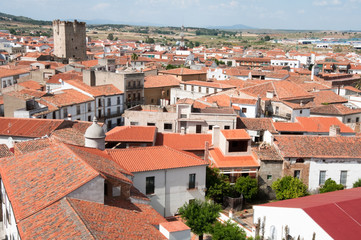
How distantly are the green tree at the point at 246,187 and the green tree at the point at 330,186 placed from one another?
17.2 feet

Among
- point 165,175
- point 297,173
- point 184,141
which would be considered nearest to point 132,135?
point 184,141

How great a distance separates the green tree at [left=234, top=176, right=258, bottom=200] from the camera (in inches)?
1211

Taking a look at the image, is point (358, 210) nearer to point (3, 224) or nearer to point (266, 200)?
point (266, 200)

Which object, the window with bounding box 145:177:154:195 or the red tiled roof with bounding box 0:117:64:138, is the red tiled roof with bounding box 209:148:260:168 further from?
the red tiled roof with bounding box 0:117:64:138

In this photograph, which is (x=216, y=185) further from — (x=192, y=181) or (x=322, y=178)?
(x=322, y=178)

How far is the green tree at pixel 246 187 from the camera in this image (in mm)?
30766

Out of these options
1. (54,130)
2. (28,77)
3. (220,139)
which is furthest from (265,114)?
(28,77)

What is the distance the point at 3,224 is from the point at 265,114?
3688 centimetres

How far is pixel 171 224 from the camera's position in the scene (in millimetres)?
17797

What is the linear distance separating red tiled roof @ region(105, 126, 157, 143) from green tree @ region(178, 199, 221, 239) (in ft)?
35.7

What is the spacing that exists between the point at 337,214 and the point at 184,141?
17.4 m

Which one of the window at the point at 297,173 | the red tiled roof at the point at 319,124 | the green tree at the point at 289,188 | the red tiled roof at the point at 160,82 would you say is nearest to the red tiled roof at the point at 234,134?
the window at the point at 297,173

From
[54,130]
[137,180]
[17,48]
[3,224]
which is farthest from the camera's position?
[17,48]

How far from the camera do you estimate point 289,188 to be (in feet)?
99.5
